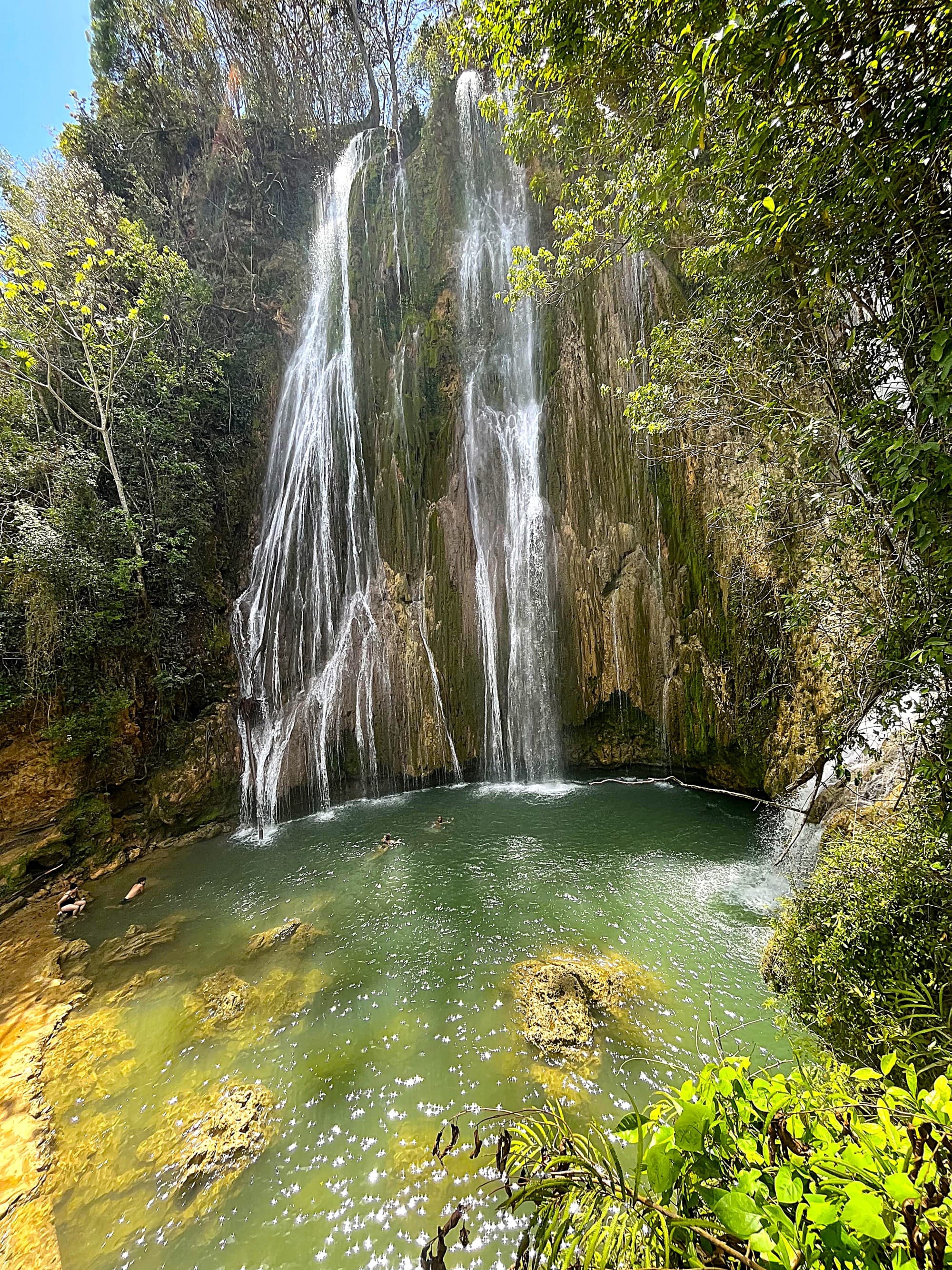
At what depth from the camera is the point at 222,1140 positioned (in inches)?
130

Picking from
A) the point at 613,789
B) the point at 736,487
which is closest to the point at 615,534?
the point at 736,487

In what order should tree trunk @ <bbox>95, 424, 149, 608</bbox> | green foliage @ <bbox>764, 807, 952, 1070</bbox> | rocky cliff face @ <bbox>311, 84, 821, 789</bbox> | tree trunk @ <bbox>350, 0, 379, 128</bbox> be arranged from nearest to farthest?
1. green foliage @ <bbox>764, 807, 952, 1070</bbox>
2. rocky cliff face @ <bbox>311, 84, 821, 789</bbox>
3. tree trunk @ <bbox>95, 424, 149, 608</bbox>
4. tree trunk @ <bbox>350, 0, 379, 128</bbox>

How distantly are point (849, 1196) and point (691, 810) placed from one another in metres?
7.66

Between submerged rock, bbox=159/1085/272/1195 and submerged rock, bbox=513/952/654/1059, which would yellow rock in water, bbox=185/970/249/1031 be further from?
submerged rock, bbox=513/952/654/1059

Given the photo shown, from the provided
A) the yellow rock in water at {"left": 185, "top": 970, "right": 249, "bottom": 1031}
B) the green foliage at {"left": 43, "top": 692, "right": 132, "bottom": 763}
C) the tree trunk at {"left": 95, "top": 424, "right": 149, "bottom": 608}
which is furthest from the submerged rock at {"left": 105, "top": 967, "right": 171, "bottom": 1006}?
the tree trunk at {"left": 95, "top": 424, "right": 149, "bottom": 608}

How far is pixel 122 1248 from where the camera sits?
281 cm

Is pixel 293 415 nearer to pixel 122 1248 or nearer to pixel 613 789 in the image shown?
pixel 613 789

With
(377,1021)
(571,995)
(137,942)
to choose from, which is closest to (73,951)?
(137,942)

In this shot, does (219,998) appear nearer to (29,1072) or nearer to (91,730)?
(29,1072)

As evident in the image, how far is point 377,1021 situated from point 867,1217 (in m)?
4.58

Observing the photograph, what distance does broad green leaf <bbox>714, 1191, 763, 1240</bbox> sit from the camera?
793 millimetres

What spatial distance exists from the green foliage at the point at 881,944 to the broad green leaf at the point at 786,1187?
6.49ft

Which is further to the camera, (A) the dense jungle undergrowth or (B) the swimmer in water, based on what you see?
(B) the swimmer in water

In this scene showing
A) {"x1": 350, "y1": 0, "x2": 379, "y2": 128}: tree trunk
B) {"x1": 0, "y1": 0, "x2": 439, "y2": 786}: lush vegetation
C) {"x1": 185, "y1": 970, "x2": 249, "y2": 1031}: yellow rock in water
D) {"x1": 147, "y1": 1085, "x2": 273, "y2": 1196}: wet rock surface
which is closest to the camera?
{"x1": 147, "y1": 1085, "x2": 273, "y2": 1196}: wet rock surface
